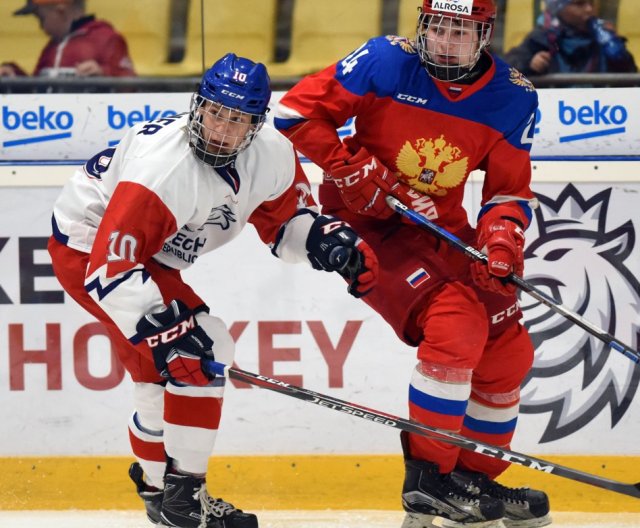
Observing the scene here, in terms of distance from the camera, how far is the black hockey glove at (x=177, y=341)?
2.89 m

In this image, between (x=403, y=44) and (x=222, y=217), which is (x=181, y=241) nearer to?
(x=222, y=217)

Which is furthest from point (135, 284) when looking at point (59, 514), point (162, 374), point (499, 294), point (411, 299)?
point (59, 514)

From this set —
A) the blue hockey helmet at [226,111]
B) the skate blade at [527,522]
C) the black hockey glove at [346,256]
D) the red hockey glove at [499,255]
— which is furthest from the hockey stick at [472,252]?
the skate blade at [527,522]

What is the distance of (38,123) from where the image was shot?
4195 mm

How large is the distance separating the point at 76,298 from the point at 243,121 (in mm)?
707

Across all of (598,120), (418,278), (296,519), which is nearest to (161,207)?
(418,278)

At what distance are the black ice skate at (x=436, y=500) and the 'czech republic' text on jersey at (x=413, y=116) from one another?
0.71m

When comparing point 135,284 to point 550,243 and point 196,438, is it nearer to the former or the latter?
point 196,438

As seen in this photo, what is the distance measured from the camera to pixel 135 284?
9.55 ft

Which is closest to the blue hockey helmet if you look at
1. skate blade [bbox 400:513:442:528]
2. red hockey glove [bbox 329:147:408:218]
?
red hockey glove [bbox 329:147:408:218]

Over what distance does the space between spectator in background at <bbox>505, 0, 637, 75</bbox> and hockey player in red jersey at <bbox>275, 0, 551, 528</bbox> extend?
A: 1.02 m

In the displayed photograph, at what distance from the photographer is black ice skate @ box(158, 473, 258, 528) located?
3.09m

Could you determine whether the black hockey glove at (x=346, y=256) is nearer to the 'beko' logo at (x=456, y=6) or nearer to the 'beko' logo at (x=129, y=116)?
the 'beko' logo at (x=456, y=6)

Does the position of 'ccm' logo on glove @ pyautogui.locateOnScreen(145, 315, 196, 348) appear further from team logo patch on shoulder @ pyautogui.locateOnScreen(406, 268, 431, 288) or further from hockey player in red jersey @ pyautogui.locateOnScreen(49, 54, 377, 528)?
team logo patch on shoulder @ pyautogui.locateOnScreen(406, 268, 431, 288)
